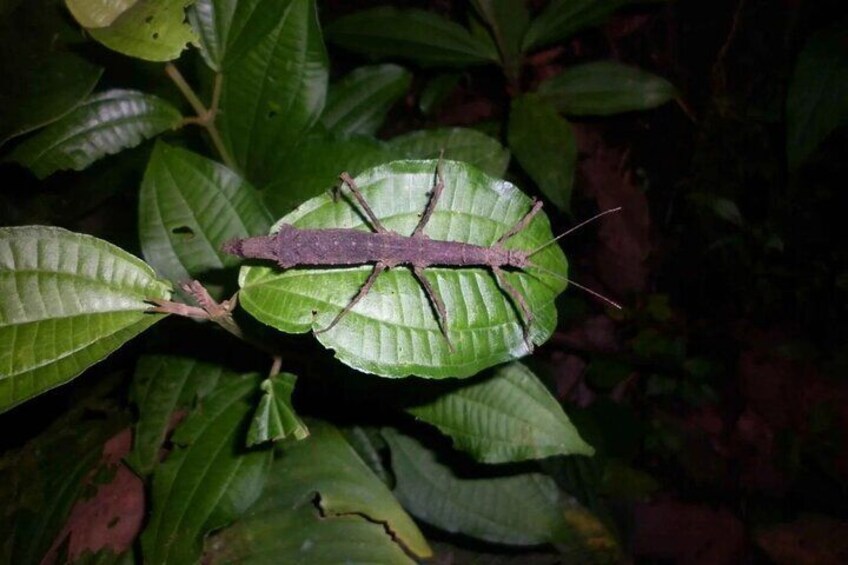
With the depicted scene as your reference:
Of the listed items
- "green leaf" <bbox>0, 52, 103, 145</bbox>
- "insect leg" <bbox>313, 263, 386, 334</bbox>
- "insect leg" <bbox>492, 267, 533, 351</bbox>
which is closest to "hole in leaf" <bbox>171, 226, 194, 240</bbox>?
"green leaf" <bbox>0, 52, 103, 145</bbox>

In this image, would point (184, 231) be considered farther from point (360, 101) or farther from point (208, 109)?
point (360, 101)

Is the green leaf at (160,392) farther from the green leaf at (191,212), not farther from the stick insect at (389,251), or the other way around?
the stick insect at (389,251)

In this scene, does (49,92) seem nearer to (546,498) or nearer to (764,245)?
(546,498)

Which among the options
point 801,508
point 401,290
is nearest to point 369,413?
point 401,290

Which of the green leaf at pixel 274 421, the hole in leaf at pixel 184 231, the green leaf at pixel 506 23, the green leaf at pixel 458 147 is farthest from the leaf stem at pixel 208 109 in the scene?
the green leaf at pixel 506 23

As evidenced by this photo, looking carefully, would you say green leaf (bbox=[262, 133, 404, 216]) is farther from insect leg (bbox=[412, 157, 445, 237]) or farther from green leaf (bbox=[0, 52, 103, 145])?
green leaf (bbox=[0, 52, 103, 145])
